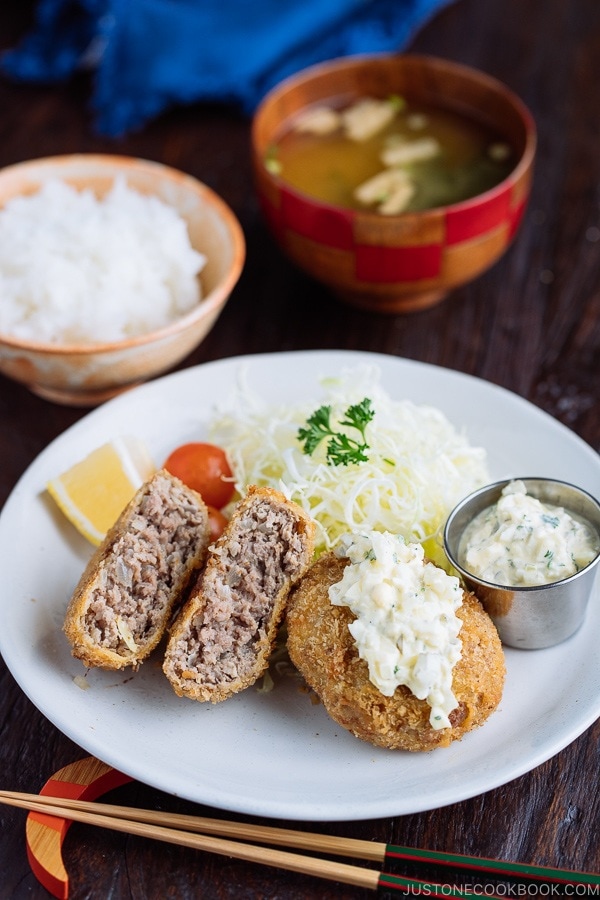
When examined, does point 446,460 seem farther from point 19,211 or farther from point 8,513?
point 19,211

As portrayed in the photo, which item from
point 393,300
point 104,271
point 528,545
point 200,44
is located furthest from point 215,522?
point 200,44

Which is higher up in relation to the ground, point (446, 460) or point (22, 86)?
point (446, 460)

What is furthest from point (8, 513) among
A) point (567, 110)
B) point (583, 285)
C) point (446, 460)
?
point (567, 110)

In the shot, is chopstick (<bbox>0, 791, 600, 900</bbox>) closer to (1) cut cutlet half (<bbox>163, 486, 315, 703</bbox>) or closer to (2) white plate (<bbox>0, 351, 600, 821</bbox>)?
(2) white plate (<bbox>0, 351, 600, 821</bbox>)

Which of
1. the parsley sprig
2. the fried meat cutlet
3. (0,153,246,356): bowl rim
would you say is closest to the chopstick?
the fried meat cutlet

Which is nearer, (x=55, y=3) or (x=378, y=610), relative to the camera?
(x=378, y=610)

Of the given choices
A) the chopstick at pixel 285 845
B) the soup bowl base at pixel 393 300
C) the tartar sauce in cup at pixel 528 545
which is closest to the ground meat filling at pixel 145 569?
the chopstick at pixel 285 845

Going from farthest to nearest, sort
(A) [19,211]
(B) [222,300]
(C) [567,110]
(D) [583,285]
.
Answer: (C) [567,110], (D) [583,285], (A) [19,211], (B) [222,300]

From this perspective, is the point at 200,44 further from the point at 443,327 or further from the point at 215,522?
the point at 215,522
